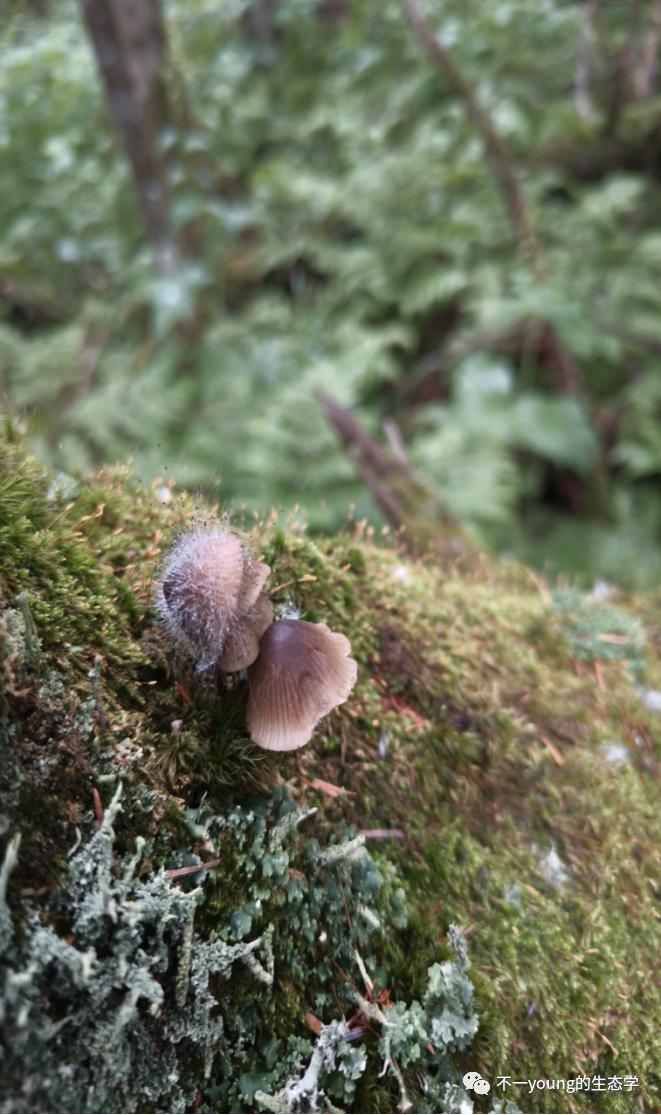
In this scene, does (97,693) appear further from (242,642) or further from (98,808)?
(242,642)

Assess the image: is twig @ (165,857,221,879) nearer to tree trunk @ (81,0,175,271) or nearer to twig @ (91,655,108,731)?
twig @ (91,655,108,731)

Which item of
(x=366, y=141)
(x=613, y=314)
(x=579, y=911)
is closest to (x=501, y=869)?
(x=579, y=911)

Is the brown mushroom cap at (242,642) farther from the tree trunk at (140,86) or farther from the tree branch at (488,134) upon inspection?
the tree trunk at (140,86)

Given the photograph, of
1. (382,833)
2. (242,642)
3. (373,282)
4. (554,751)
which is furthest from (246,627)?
(373,282)

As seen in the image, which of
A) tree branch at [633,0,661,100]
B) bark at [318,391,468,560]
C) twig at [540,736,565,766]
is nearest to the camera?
twig at [540,736,565,766]

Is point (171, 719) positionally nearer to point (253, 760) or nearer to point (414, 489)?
point (253, 760)

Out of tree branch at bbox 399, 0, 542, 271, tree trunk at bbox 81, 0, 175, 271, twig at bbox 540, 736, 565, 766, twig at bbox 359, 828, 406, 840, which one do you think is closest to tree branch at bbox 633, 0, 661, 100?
tree branch at bbox 399, 0, 542, 271
